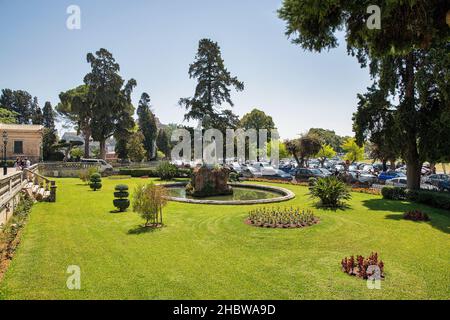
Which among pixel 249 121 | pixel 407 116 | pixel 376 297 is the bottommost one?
pixel 376 297

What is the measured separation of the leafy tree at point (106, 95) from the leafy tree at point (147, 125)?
1862 centimetres

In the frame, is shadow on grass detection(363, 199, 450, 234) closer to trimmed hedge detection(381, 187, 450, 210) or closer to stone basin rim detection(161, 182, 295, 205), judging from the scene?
trimmed hedge detection(381, 187, 450, 210)

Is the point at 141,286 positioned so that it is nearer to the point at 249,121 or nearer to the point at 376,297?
the point at 376,297

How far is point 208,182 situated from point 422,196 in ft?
47.7

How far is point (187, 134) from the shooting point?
4194 cm

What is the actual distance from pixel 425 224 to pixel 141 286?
1310 cm

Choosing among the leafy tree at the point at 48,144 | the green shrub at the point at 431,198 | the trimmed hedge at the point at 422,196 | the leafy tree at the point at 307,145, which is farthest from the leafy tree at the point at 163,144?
the green shrub at the point at 431,198

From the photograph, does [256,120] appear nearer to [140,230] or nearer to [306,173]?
[306,173]

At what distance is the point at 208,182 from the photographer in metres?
24.8

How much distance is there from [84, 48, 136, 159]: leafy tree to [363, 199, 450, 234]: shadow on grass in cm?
4030

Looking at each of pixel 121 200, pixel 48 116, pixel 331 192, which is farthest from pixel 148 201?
pixel 48 116

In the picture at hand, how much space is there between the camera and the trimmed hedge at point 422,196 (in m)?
18.7
